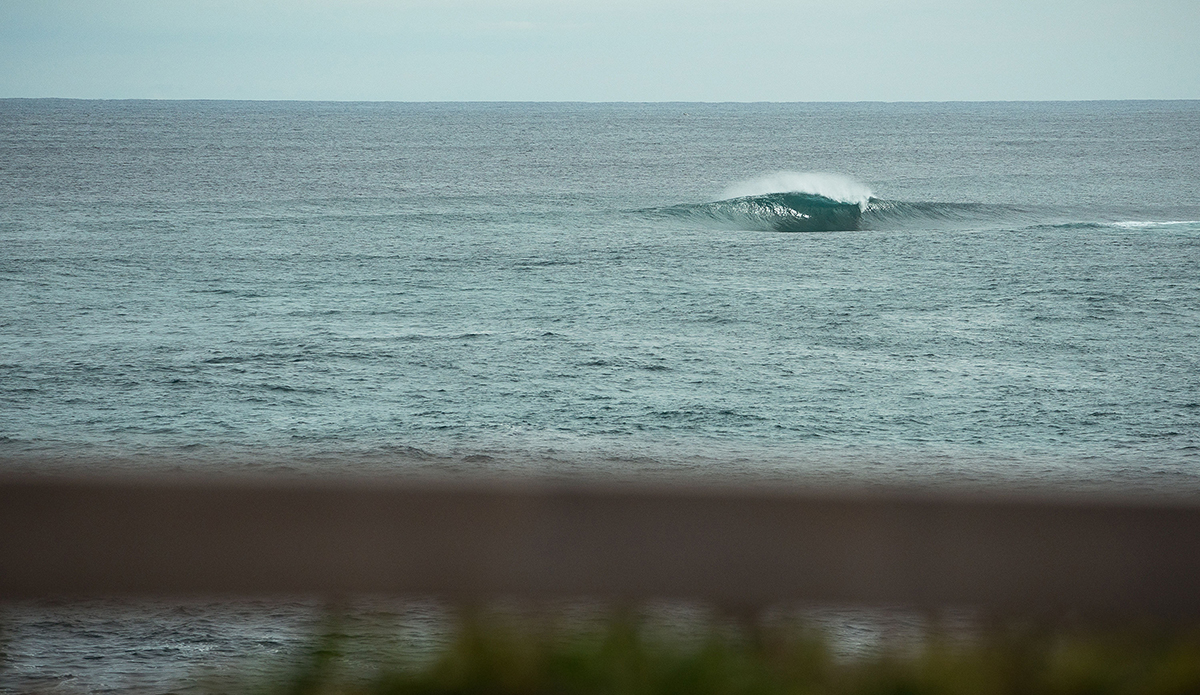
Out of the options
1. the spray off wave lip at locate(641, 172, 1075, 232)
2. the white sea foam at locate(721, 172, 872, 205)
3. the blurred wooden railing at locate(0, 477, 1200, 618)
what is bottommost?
the spray off wave lip at locate(641, 172, 1075, 232)

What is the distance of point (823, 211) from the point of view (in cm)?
5312

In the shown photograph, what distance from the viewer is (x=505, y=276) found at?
35.1 m

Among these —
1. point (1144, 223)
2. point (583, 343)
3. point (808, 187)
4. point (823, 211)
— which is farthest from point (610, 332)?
point (1144, 223)

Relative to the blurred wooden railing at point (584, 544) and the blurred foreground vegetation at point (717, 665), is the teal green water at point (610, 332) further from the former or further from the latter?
the blurred wooden railing at point (584, 544)

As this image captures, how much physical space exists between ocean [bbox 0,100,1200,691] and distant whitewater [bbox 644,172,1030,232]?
0.70 ft

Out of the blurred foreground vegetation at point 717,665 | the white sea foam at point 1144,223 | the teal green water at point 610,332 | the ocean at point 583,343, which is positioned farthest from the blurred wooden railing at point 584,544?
the white sea foam at point 1144,223

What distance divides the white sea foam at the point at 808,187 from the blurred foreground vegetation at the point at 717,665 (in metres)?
53.5

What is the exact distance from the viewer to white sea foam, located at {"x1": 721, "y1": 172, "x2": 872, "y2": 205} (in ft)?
180

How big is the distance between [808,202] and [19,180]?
48.0 metres

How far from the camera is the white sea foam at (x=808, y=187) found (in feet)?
180

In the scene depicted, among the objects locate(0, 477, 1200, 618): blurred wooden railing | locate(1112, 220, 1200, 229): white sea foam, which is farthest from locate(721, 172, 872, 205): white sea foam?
locate(0, 477, 1200, 618): blurred wooden railing

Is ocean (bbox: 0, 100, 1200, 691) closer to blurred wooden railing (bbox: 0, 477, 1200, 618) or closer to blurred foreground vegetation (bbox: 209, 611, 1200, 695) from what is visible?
blurred wooden railing (bbox: 0, 477, 1200, 618)

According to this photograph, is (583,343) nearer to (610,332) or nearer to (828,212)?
(610,332)

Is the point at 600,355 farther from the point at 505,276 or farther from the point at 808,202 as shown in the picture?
the point at 808,202
